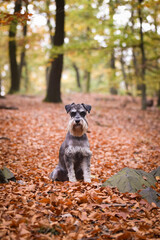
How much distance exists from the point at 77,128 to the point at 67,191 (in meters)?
1.44

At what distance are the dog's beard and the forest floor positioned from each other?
1.20 meters

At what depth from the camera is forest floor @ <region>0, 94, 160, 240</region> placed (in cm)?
313

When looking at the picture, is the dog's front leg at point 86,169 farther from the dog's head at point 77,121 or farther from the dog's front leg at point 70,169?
the dog's head at point 77,121

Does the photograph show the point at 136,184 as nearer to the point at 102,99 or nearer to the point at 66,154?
the point at 66,154

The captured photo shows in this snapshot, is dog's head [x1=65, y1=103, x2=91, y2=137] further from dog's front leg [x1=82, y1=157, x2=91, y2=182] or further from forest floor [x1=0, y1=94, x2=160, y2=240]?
forest floor [x1=0, y1=94, x2=160, y2=240]

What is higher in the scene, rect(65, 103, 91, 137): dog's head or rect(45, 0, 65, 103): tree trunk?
rect(45, 0, 65, 103): tree trunk

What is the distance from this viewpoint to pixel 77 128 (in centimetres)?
472

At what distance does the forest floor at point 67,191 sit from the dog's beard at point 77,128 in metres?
1.20

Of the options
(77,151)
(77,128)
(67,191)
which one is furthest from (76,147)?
(67,191)

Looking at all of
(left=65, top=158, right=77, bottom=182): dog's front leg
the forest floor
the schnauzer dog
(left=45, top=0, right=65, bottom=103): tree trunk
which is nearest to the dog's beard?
the schnauzer dog

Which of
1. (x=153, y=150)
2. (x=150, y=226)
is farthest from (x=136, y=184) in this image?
(x=153, y=150)

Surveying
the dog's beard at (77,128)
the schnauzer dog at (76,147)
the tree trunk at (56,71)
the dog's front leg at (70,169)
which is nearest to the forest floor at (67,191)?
the dog's front leg at (70,169)

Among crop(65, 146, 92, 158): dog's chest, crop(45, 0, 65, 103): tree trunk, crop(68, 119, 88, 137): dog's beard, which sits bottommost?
crop(65, 146, 92, 158): dog's chest

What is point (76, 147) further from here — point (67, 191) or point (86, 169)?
point (67, 191)
